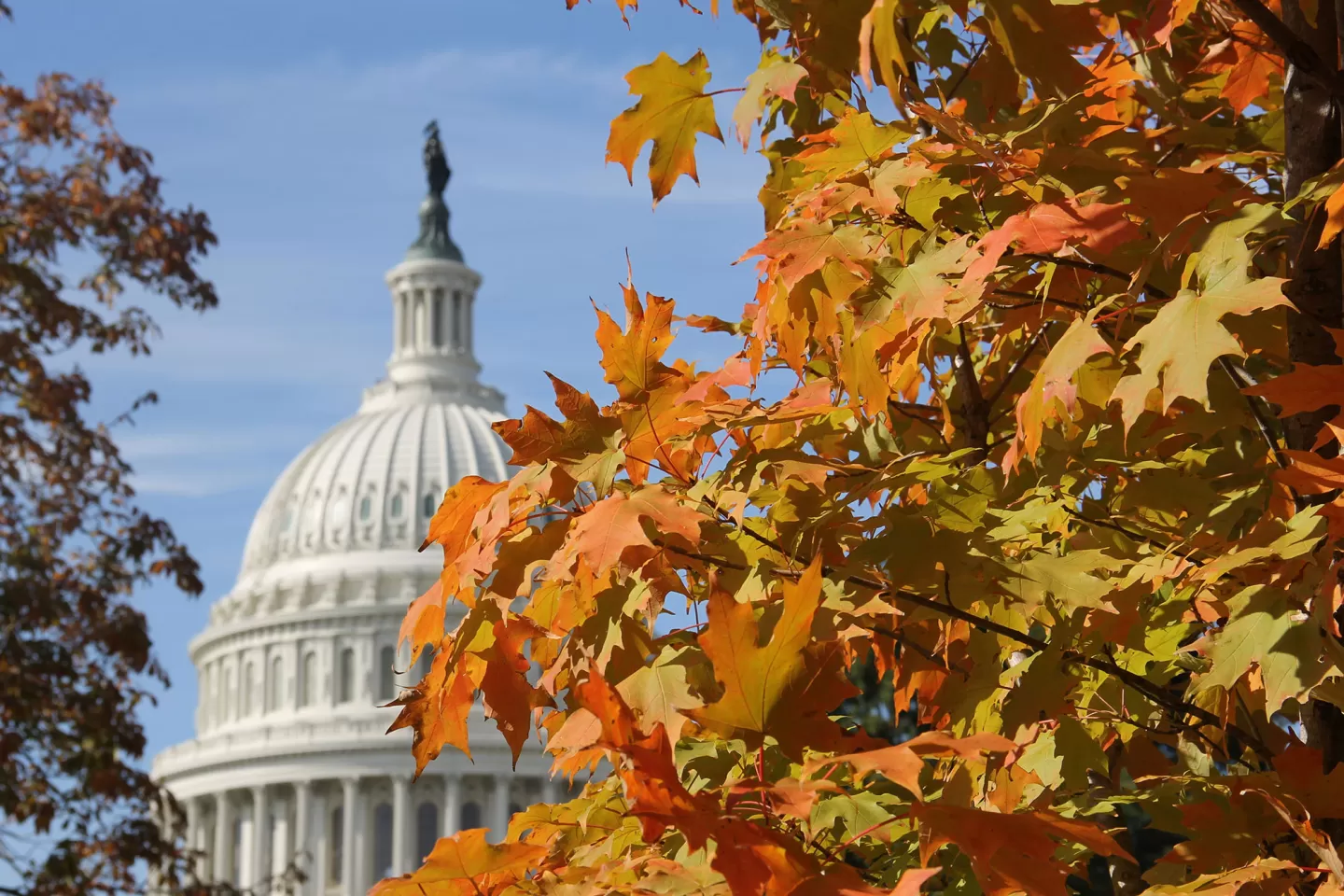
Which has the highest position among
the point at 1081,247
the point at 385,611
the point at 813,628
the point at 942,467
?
the point at 385,611

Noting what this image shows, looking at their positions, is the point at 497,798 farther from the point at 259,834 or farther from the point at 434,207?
the point at 434,207

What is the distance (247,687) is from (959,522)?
113886mm

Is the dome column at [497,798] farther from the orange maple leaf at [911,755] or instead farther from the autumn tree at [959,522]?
the orange maple leaf at [911,755]

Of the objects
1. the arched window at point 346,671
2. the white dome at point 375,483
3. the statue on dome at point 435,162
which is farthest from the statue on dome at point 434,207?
the arched window at point 346,671

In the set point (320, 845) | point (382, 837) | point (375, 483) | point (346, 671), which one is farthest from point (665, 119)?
point (375, 483)

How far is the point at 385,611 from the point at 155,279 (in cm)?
8979

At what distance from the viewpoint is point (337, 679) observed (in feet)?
356

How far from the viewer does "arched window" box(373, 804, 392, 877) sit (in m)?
105

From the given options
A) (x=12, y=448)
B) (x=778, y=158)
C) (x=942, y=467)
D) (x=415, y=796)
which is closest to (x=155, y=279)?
(x=12, y=448)

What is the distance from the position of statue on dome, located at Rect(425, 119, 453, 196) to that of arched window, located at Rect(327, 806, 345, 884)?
47067 millimetres

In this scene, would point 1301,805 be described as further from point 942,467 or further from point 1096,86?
point 1096,86

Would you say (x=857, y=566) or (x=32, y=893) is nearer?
(x=857, y=566)

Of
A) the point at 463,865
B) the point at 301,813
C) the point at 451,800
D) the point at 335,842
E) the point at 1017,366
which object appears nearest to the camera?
the point at 463,865

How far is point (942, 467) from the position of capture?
3416 millimetres
